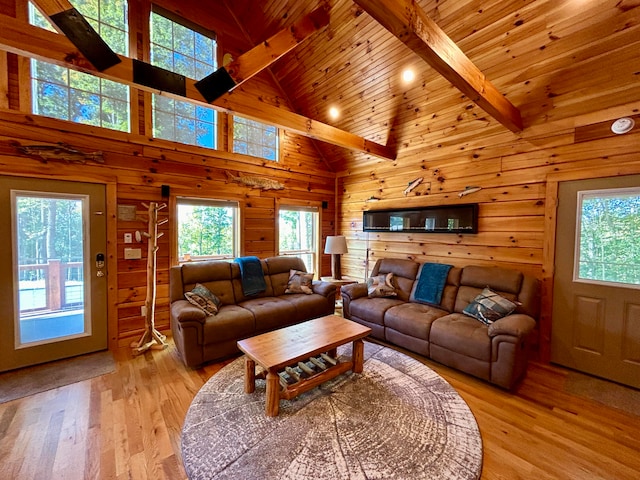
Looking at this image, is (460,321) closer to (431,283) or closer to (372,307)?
(431,283)

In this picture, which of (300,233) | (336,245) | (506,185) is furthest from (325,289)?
(506,185)

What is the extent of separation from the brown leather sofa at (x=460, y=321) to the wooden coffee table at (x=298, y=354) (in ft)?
2.54

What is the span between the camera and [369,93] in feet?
12.7

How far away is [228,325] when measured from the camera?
293 cm

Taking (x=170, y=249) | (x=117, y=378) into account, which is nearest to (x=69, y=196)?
(x=170, y=249)

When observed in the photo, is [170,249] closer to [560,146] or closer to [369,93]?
[369,93]

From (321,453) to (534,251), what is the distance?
10.0ft

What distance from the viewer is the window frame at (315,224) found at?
4.90 m

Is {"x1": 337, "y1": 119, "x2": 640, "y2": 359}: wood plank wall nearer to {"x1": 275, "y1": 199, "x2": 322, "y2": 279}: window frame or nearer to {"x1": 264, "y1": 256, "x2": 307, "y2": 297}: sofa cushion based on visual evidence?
{"x1": 275, "y1": 199, "x2": 322, "y2": 279}: window frame

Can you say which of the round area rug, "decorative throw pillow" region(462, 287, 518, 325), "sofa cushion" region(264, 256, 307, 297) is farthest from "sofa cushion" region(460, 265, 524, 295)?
"sofa cushion" region(264, 256, 307, 297)

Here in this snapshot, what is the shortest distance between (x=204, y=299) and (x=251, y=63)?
2.53 m

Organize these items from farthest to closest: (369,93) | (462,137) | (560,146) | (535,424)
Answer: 1. (369,93)
2. (462,137)
3. (560,146)
4. (535,424)

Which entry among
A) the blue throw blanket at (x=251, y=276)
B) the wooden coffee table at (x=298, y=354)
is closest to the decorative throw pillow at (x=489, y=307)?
the wooden coffee table at (x=298, y=354)

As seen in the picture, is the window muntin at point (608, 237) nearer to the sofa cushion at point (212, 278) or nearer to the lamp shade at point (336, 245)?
the lamp shade at point (336, 245)
